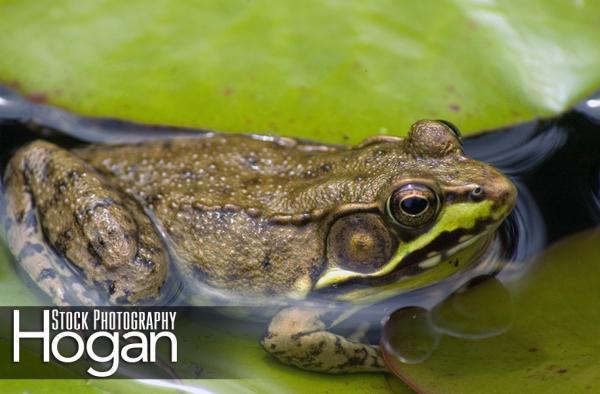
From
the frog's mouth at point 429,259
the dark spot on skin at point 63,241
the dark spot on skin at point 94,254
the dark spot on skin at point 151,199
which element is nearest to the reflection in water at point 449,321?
the frog's mouth at point 429,259

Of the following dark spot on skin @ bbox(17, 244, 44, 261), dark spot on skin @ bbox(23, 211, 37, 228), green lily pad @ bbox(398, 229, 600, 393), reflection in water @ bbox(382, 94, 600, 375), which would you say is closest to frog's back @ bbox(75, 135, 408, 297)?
dark spot on skin @ bbox(23, 211, 37, 228)

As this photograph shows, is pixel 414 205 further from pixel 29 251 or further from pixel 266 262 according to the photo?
pixel 29 251

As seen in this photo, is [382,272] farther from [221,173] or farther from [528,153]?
[528,153]

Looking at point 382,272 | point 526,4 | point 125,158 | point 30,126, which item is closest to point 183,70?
point 125,158

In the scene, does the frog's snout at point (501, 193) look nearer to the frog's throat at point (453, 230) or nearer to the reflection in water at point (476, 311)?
the frog's throat at point (453, 230)

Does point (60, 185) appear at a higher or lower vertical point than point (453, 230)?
lower

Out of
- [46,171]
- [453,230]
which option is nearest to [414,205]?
[453,230]
